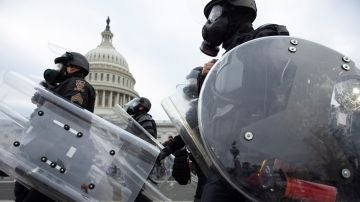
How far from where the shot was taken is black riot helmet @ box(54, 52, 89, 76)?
10.4 ft

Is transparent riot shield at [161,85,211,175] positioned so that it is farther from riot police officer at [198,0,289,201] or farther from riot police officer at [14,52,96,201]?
riot police officer at [14,52,96,201]

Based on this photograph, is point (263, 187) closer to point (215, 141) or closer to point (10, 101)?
point (215, 141)

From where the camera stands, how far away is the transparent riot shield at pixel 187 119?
157 centimetres

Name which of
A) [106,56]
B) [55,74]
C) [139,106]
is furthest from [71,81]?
[106,56]

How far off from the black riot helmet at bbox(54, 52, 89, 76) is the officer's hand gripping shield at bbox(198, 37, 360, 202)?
2025 mm

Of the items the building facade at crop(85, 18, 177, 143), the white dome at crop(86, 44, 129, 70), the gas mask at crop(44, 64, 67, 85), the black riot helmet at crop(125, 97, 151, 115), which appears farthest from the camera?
the white dome at crop(86, 44, 129, 70)

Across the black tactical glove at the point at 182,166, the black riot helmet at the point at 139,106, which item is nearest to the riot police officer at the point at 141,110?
the black riot helmet at the point at 139,106

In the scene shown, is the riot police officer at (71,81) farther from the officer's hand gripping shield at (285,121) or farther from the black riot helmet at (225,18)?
the officer's hand gripping shield at (285,121)

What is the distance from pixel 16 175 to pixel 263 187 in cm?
113

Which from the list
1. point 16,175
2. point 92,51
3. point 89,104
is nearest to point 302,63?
point 16,175

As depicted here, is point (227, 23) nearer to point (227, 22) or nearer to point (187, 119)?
point (227, 22)

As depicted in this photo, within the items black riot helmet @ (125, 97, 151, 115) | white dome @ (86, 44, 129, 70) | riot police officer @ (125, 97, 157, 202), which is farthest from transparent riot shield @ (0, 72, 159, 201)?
white dome @ (86, 44, 129, 70)

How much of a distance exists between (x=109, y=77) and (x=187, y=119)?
Result: 60760mm

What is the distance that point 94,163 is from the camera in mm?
1784
